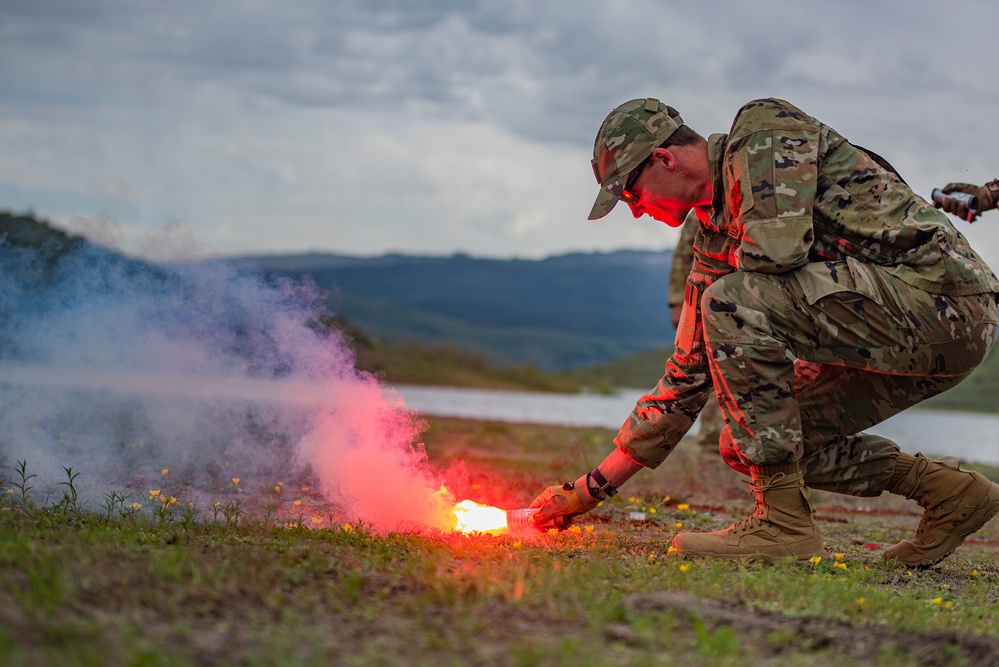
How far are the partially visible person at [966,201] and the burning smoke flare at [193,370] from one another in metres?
3.69

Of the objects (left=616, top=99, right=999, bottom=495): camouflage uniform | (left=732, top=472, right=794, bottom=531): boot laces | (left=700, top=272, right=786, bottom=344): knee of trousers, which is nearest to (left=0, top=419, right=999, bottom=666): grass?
(left=732, top=472, right=794, bottom=531): boot laces

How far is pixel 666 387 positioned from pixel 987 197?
1.94 metres

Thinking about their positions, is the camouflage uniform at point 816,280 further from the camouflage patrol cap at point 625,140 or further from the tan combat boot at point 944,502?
the tan combat boot at point 944,502

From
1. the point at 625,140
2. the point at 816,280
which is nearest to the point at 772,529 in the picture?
the point at 816,280

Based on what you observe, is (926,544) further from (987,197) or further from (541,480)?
(541,480)

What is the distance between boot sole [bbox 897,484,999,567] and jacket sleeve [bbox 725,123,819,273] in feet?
6.07

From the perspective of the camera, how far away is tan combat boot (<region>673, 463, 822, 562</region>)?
4938mm

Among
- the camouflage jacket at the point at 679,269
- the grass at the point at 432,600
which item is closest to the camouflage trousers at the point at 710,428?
the camouflage jacket at the point at 679,269

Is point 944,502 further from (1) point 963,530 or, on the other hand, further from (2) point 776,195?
(2) point 776,195

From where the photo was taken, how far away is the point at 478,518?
5.77m

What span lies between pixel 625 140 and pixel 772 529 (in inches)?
87.7

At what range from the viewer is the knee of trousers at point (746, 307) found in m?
4.71

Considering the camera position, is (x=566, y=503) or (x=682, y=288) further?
(x=682, y=288)

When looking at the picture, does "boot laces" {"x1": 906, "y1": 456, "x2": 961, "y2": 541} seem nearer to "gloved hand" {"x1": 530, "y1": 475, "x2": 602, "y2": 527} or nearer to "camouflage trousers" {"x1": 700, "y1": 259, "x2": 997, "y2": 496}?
"camouflage trousers" {"x1": 700, "y1": 259, "x2": 997, "y2": 496}
